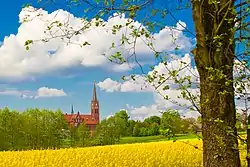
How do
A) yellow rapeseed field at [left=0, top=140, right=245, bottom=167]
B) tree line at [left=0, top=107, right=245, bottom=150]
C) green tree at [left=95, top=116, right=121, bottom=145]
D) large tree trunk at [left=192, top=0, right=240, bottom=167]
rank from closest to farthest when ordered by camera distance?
large tree trunk at [left=192, top=0, right=240, bottom=167] → yellow rapeseed field at [left=0, top=140, right=245, bottom=167] → tree line at [left=0, top=107, right=245, bottom=150] → green tree at [left=95, top=116, right=121, bottom=145]

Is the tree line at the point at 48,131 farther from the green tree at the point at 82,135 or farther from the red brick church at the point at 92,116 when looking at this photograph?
the red brick church at the point at 92,116

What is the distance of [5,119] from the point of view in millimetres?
54656

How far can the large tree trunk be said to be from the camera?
22.1ft

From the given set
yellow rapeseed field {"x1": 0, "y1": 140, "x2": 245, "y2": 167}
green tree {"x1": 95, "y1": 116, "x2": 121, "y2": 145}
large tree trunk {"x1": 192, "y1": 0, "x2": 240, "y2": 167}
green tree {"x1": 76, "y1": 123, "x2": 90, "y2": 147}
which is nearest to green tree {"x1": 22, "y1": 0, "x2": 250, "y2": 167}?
large tree trunk {"x1": 192, "y1": 0, "x2": 240, "y2": 167}

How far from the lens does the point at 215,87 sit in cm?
682

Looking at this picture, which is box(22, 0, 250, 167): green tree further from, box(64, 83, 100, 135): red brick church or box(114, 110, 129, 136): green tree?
box(64, 83, 100, 135): red brick church

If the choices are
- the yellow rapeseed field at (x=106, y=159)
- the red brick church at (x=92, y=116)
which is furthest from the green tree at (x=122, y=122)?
the yellow rapeseed field at (x=106, y=159)

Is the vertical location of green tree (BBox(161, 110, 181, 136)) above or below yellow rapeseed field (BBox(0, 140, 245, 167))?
above

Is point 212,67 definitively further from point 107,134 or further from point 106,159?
point 107,134

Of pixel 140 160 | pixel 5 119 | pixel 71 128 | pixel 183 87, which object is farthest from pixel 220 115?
pixel 71 128

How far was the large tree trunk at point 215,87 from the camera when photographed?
22.1 feet

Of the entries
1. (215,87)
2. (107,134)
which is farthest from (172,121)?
(107,134)

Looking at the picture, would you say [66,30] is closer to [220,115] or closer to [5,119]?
[220,115]

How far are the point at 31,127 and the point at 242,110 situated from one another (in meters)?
51.6
